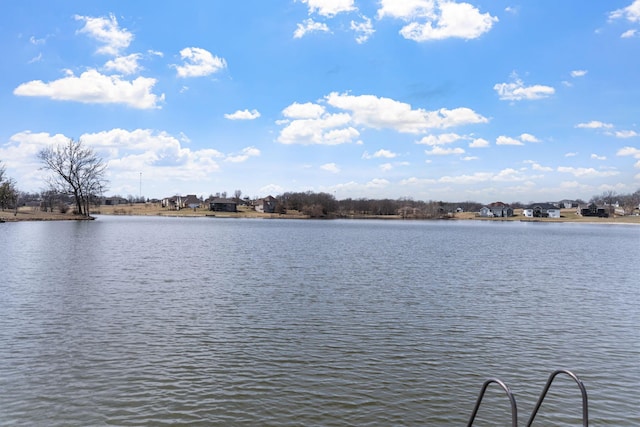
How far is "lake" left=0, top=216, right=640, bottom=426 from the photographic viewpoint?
9.84m

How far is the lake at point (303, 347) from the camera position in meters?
9.84

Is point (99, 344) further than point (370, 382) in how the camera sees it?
Yes

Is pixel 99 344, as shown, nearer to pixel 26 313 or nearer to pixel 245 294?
pixel 26 313

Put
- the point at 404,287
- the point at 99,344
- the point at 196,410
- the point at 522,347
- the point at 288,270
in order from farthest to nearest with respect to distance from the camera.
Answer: the point at 288,270 → the point at 404,287 → the point at 522,347 → the point at 99,344 → the point at 196,410

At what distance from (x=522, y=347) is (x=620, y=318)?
7.20 meters

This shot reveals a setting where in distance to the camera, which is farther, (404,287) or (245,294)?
(404,287)

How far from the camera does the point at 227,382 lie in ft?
36.6

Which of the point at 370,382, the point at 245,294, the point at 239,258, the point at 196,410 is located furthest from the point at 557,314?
the point at 239,258

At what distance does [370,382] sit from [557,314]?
1199 cm

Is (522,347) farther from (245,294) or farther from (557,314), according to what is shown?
(245,294)

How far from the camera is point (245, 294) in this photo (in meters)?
22.0

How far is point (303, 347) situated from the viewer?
14078 mm

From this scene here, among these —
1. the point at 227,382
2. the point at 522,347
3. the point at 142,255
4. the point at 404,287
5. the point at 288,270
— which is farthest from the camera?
the point at 142,255

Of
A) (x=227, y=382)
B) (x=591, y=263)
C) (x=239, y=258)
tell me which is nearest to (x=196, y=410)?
(x=227, y=382)
